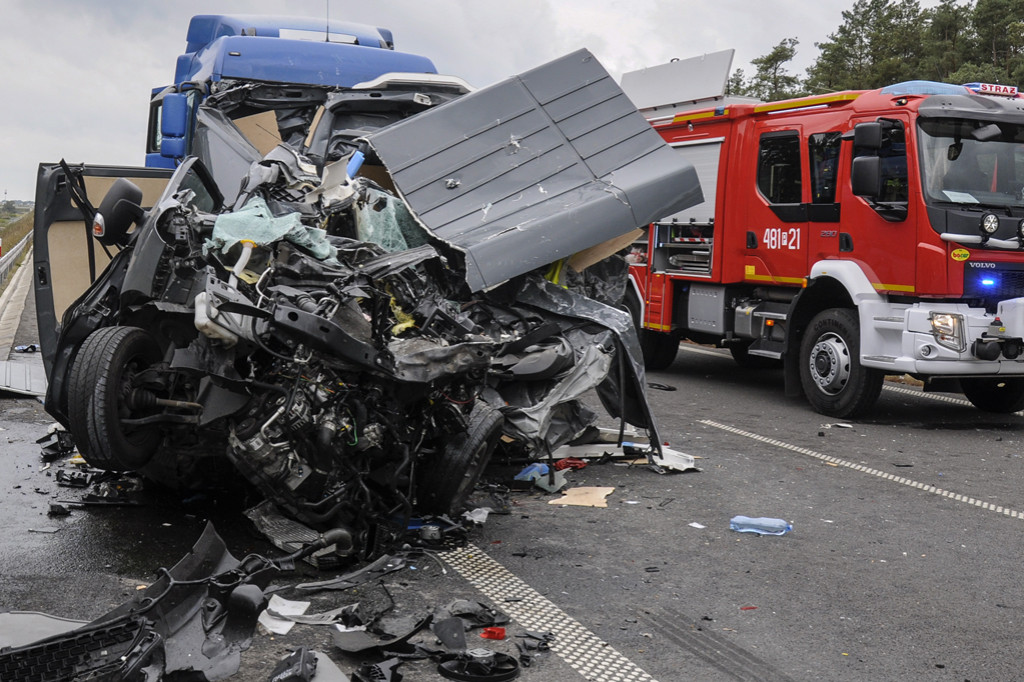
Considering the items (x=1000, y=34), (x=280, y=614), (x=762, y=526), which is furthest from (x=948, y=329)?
(x=1000, y=34)

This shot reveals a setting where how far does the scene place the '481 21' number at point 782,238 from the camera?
9.46 m

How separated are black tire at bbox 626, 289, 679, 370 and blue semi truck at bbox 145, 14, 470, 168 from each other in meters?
4.46

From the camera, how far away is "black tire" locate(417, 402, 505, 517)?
496 cm

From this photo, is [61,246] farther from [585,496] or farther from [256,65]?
[585,496]

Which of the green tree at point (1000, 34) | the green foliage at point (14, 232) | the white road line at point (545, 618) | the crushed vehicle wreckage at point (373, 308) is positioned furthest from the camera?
the green foliage at point (14, 232)

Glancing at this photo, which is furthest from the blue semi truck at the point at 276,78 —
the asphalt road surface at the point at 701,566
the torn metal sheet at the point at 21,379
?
the asphalt road surface at the point at 701,566

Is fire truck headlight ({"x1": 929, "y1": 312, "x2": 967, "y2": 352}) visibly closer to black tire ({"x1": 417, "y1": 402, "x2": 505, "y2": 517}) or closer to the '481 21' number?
the '481 21' number

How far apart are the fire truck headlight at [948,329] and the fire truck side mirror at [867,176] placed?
46.6 inches

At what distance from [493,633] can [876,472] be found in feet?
13.4

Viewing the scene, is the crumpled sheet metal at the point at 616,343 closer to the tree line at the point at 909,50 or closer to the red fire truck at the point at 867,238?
the red fire truck at the point at 867,238

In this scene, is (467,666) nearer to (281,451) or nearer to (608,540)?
(281,451)

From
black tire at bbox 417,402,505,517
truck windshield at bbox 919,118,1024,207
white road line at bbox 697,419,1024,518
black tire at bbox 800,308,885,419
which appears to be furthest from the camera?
black tire at bbox 800,308,885,419

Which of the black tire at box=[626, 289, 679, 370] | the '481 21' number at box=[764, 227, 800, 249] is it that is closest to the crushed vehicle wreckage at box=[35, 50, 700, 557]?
the '481 21' number at box=[764, 227, 800, 249]

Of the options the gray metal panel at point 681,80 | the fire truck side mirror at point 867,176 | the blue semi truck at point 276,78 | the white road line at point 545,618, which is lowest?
the white road line at point 545,618
